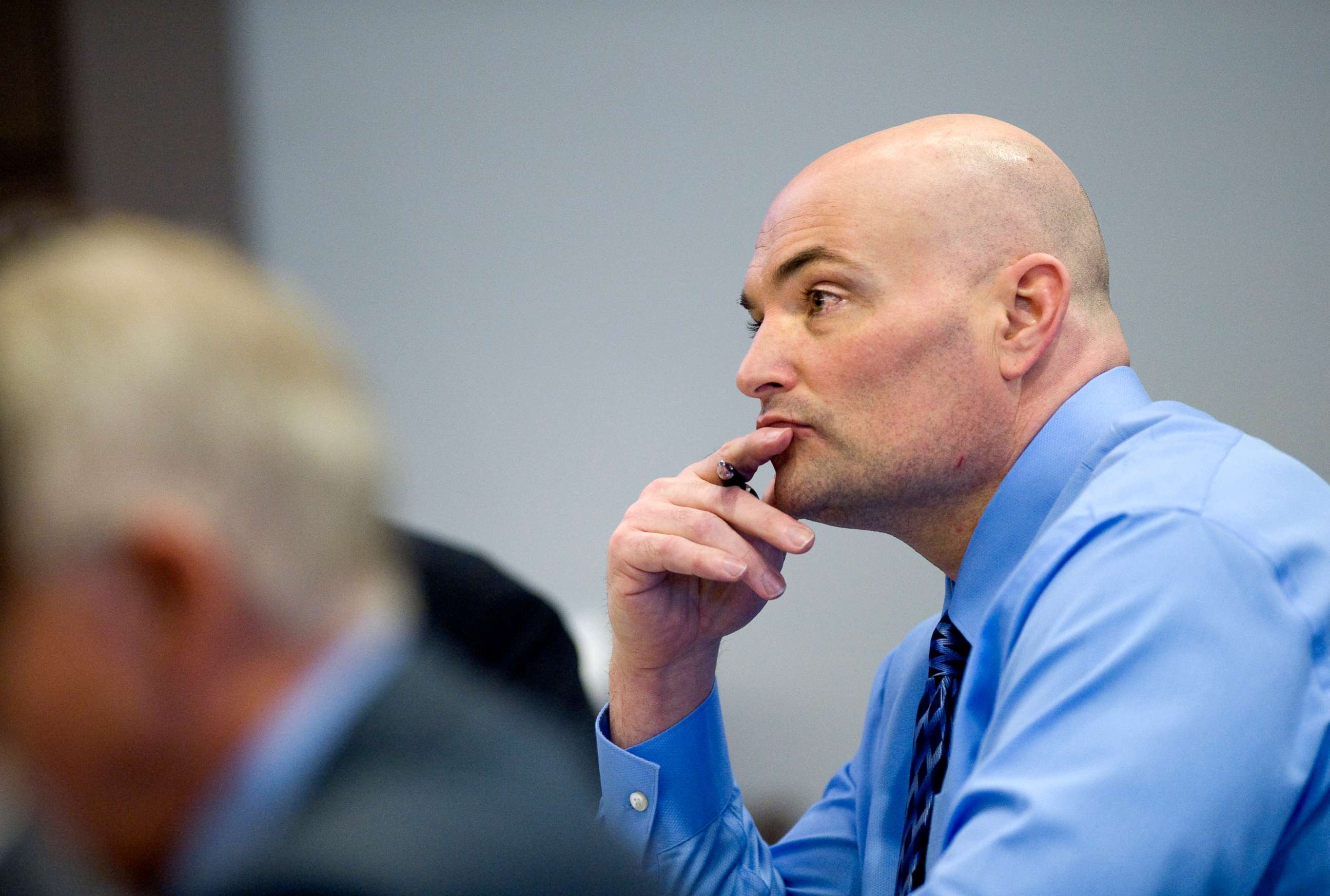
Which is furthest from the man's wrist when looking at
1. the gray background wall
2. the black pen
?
the gray background wall

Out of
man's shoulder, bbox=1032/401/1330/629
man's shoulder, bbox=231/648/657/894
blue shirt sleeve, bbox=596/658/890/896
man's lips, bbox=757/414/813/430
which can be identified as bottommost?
blue shirt sleeve, bbox=596/658/890/896

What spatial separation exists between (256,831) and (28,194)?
2630mm

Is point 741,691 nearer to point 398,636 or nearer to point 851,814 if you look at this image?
point 851,814


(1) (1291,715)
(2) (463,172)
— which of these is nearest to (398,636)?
(1) (1291,715)

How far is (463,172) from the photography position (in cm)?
257

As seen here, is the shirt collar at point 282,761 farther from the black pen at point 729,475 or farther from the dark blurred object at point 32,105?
the dark blurred object at point 32,105

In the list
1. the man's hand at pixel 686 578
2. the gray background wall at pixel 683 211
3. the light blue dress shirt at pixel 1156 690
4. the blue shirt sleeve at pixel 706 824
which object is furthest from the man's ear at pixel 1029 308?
the gray background wall at pixel 683 211

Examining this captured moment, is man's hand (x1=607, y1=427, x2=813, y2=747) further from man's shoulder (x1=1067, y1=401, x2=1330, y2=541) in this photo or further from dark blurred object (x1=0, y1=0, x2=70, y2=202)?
dark blurred object (x1=0, y1=0, x2=70, y2=202)

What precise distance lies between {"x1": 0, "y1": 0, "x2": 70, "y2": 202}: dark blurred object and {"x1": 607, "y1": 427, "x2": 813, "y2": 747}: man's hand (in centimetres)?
196

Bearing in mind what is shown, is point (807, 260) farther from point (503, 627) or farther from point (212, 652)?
point (212, 652)

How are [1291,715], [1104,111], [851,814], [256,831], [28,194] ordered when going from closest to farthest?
[256,831], [1291,715], [851,814], [1104,111], [28,194]

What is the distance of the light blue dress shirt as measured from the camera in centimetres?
70

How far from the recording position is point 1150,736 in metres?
0.72

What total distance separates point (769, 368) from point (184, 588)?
75 cm
